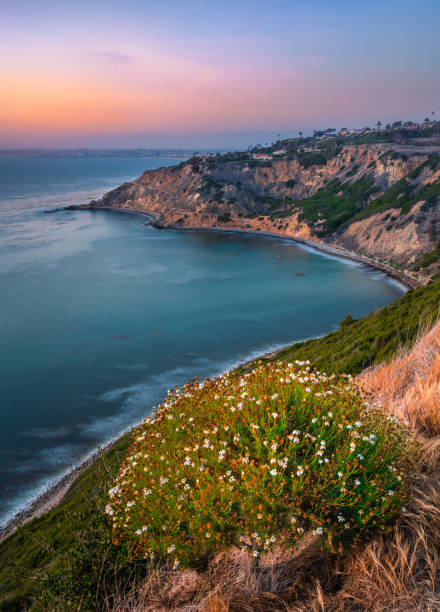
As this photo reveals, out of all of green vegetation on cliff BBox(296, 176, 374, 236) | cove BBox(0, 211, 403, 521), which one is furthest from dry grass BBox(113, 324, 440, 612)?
green vegetation on cliff BBox(296, 176, 374, 236)

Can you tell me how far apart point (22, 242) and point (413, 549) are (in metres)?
109

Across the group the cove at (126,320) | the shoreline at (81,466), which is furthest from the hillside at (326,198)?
the cove at (126,320)

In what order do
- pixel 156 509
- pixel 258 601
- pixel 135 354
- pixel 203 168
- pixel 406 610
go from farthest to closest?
pixel 203 168, pixel 135 354, pixel 156 509, pixel 258 601, pixel 406 610

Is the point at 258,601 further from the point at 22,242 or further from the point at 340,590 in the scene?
the point at 22,242

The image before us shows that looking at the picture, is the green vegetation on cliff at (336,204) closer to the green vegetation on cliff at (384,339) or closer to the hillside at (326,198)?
the hillside at (326,198)

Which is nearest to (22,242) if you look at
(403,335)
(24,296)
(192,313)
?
(24,296)

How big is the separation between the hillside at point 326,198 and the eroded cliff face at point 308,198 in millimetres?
240

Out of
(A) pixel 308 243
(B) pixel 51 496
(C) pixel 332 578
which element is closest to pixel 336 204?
(A) pixel 308 243

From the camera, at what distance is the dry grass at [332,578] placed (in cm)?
364

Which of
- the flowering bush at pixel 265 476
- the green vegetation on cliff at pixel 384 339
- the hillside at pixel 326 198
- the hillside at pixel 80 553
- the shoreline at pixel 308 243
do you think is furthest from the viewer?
the hillside at pixel 326 198

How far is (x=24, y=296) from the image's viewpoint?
60.8 metres

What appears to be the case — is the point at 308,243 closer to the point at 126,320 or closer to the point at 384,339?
the point at 126,320

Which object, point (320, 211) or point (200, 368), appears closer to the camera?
point (200, 368)

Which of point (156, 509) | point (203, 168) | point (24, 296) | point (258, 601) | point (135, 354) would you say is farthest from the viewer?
point (203, 168)
